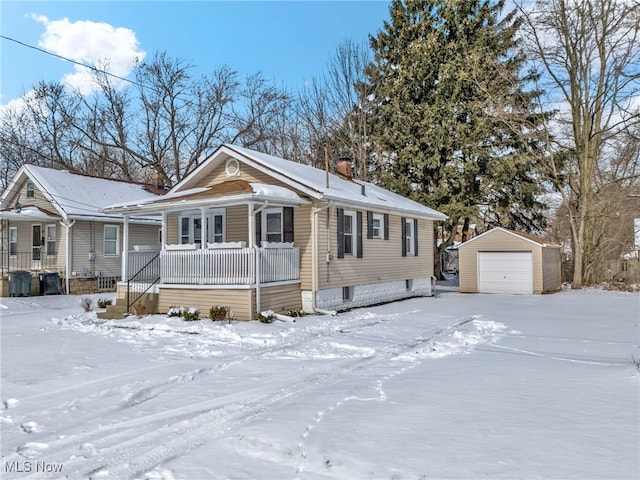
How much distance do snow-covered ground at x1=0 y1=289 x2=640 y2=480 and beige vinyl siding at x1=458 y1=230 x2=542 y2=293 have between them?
11.1 metres

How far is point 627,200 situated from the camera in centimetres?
2841

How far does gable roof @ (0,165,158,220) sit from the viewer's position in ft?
65.6

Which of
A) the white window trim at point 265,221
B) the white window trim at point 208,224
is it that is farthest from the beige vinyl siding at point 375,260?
the white window trim at point 208,224

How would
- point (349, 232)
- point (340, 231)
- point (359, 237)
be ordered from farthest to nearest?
1. point (359, 237)
2. point (349, 232)
3. point (340, 231)

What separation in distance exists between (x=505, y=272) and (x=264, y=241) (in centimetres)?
1380

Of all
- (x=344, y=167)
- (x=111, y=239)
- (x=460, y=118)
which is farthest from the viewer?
(x=460, y=118)

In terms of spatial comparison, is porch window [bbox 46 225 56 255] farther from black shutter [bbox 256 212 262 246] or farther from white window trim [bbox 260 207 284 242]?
white window trim [bbox 260 207 284 242]

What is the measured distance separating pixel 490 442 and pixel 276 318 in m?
8.13

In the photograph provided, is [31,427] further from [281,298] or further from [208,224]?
[208,224]

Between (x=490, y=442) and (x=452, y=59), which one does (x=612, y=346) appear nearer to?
(x=490, y=442)

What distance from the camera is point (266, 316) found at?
442 inches

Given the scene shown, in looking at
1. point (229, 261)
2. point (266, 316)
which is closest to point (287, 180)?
point (229, 261)

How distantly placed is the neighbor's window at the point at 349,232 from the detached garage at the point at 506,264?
31.1 feet

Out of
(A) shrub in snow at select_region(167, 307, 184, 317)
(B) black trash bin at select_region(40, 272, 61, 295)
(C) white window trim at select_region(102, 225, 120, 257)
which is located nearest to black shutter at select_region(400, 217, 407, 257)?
(A) shrub in snow at select_region(167, 307, 184, 317)
